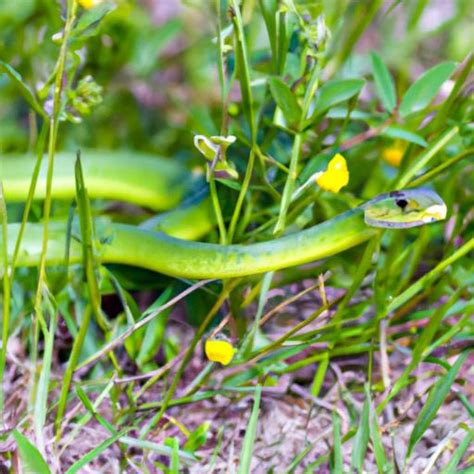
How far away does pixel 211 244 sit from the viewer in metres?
0.93

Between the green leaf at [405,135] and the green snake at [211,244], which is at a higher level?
the green leaf at [405,135]

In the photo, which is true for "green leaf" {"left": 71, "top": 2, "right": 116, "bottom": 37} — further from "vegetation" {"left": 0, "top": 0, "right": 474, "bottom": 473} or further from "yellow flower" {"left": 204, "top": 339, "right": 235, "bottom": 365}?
"yellow flower" {"left": 204, "top": 339, "right": 235, "bottom": 365}

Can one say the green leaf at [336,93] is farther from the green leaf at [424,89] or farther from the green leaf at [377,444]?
the green leaf at [377,444]

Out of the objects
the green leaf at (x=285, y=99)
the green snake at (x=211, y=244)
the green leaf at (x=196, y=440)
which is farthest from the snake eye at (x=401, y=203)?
the green leaf at (x=196, y=440)

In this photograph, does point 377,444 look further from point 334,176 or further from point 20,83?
point 20,83

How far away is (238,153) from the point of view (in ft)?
3.74

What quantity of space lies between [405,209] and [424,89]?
10.7 inches

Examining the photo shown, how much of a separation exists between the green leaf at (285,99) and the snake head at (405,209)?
0.48ft

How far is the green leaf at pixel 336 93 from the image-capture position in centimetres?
97

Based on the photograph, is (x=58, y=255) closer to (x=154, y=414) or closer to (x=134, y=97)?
(x=154, y=414)

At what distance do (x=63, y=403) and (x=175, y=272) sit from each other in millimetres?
195

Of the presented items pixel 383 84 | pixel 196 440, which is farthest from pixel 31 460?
pixel 383 84

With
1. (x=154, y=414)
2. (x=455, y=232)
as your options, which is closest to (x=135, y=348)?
(x=154, y=414)

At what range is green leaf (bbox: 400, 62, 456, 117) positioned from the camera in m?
1.04
